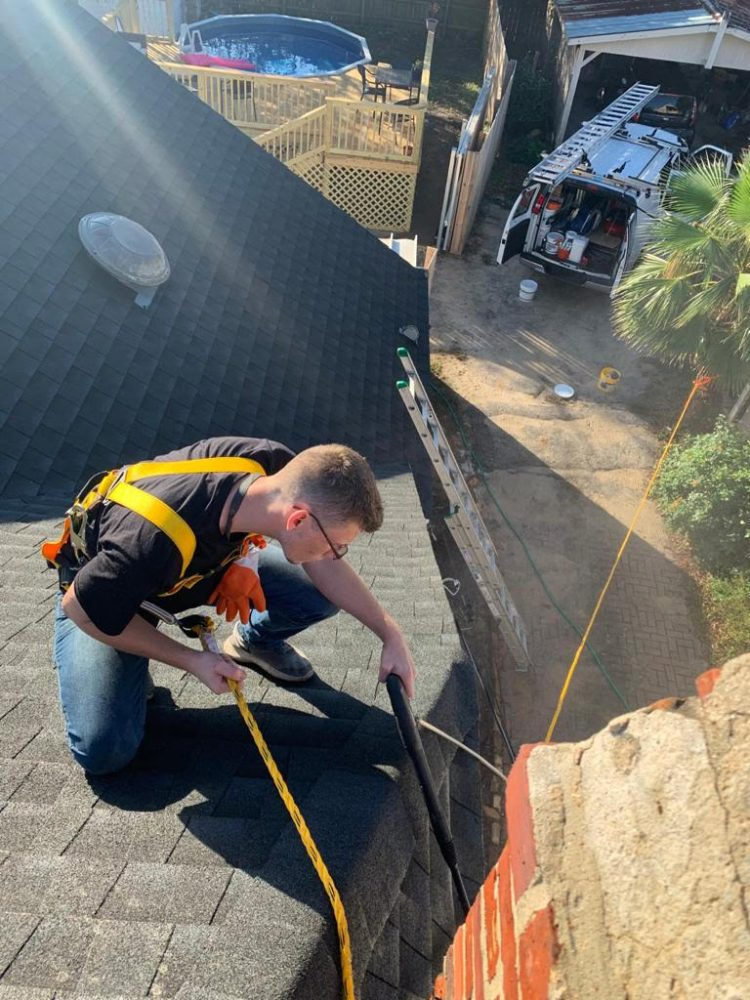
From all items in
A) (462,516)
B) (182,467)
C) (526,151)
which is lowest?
(462,516)

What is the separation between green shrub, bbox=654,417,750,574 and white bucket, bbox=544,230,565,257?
6.07 m

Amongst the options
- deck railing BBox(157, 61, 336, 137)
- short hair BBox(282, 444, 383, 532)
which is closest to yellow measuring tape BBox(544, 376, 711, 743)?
short hair BBox(282, 444, 383, 532)

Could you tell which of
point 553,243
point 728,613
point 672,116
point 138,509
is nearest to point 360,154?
point 553,243

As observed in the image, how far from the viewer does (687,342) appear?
9.61 m

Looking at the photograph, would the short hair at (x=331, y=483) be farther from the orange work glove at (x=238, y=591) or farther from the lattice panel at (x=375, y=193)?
the lattice panel at (x=375, y=193)

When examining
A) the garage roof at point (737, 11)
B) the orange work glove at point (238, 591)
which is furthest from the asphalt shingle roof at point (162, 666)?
the garage roof at point (737, 11)

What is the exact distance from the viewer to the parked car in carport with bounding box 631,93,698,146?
63.2 ft

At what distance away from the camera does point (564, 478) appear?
36.5ft

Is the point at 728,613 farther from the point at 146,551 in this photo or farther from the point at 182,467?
the point at 146,551

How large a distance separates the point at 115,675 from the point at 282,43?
2824 centimetres

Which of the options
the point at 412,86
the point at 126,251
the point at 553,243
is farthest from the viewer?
the point at 412,86

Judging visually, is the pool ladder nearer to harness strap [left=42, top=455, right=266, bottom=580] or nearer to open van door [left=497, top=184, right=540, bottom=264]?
open van door [left=497, top=184, right=540, bottom=264]

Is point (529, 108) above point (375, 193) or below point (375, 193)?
above

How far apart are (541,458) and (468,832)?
8.59 metres
